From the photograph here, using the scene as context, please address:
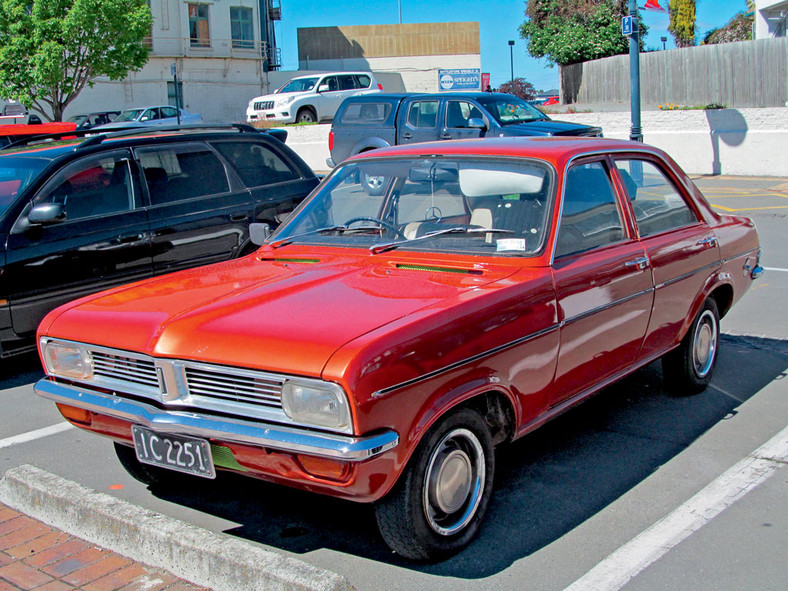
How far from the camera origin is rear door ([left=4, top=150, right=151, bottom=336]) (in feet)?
21.0

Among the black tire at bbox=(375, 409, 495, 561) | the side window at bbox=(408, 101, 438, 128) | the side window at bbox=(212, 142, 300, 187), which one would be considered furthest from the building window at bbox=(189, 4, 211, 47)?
the black tire at bbox=(375, 409, 495, 561)

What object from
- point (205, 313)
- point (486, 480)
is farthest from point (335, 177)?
point (486, 480)

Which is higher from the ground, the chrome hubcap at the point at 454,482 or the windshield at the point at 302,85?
the windshield at the point at 302,85

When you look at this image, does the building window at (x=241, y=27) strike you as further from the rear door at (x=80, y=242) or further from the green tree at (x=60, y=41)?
the rear door at (x=80, y=242)

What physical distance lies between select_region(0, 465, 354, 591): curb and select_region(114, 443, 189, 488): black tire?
0.34 m

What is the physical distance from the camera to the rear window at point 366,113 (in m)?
17.1

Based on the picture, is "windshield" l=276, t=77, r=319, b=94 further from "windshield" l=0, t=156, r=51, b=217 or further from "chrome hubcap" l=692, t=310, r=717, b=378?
"chrome hubcap" l=692, t=310, r=717, b=378

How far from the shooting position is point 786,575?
3445 mm

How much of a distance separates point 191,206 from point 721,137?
50.0 ft

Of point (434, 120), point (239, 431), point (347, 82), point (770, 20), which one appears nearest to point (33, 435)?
point (239, 431)

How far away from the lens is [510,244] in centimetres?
423

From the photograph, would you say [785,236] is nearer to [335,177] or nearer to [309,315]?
[335,177]

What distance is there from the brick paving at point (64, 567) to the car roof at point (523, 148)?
258 cm

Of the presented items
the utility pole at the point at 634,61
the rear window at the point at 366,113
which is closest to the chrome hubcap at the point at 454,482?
the rear window at the point at 366,113
